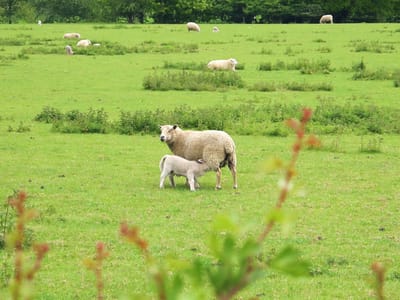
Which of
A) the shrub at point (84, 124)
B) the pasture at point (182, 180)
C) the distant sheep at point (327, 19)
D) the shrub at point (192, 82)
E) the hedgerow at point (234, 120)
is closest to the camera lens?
the pasture at point (182, 180)

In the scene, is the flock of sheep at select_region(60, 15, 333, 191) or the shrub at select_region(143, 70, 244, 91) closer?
the flock of sheep at select_region(60, 15, 333, 191)

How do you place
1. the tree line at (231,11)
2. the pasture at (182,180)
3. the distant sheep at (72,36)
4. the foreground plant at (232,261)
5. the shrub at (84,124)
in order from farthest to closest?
the tree line at (231,11) < the distant sheep at (72,36) < the shrub at (84,124) < the pasture at (182,180) < the foreground plant at (232,261)

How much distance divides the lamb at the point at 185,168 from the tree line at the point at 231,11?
5719cm

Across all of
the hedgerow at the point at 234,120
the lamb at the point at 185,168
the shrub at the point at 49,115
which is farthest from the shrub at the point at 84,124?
the lamb at the point at 185,168

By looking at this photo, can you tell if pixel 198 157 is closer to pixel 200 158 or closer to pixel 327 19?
pixel 200 158

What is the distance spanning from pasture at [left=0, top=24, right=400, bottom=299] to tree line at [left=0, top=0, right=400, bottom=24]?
114 feet

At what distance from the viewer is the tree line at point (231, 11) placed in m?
69.0

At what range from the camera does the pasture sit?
28.6 ft

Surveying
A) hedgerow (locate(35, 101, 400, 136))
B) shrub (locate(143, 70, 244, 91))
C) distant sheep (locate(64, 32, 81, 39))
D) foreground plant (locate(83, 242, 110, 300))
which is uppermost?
foreground plant (locate(83, 242, 110, 300))

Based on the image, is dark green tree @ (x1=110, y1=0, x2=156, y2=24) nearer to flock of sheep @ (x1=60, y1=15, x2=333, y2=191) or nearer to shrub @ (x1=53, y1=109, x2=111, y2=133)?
shrub @ (x1=53, y1=109, x2=111, y2=133)

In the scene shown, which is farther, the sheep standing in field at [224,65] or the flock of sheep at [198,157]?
the sheep standing in field at [224,65]

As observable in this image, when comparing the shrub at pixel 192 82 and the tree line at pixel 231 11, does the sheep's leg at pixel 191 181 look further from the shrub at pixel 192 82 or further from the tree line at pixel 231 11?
the tree line at pixel 231 11

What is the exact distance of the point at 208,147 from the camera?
13039mm

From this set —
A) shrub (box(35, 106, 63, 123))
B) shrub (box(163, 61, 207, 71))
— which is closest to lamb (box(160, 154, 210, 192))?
shrub (box(35, 106, 63, 123))
